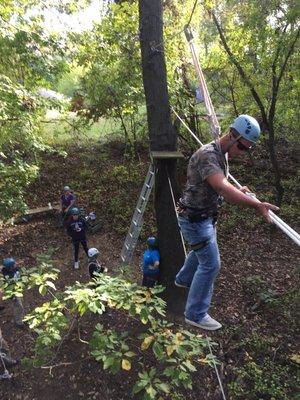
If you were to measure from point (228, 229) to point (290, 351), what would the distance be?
4490 millimetres

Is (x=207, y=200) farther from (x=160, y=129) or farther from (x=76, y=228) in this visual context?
(x=76, y=228)

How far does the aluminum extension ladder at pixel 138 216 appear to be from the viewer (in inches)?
233

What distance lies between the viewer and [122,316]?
6383 mm

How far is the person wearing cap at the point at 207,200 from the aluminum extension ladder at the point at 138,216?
178 cm

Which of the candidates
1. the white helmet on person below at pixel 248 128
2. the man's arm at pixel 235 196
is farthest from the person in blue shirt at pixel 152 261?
the white helmet on person below at pixel 248 128

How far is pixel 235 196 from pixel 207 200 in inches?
25.6

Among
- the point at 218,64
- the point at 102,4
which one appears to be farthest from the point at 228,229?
the point at 102,4

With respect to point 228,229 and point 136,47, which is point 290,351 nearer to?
point 228,229

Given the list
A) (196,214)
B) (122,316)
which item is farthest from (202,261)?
(122,316)

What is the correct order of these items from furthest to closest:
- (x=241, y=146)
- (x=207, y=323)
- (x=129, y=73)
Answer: (x=129, y=73) → (x=207, y=323) → (x=241, y=146)

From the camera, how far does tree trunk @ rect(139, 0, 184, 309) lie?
511 cm

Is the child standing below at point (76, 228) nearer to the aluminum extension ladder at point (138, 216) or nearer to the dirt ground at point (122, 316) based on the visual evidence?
the dirt ground at point (122, 316)

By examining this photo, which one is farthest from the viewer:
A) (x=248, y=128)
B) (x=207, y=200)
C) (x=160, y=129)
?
(x=160, y=129)

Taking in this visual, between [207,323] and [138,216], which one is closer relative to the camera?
[207,323]
